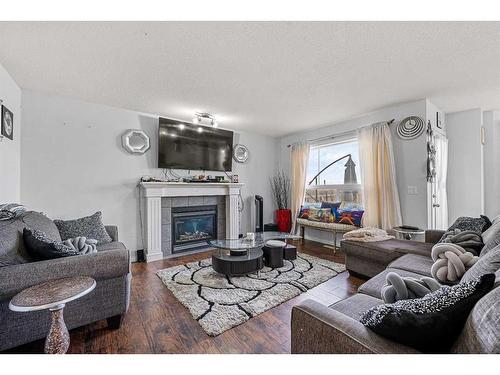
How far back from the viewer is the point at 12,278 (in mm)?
1220

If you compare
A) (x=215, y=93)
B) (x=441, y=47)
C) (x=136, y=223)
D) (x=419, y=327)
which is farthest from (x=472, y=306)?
(x=136, y=223)

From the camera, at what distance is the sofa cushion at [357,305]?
1.17m

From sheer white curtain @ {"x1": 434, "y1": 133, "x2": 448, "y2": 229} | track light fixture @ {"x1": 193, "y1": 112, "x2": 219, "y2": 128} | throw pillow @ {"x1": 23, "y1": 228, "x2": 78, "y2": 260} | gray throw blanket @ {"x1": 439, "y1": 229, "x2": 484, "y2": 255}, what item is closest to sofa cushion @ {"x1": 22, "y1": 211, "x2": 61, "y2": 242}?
throw pillow @ {"x1": 23, "y1": 228, "x2": 78, "y2": 260}

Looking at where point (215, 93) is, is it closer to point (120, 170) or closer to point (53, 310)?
point (120, 170)

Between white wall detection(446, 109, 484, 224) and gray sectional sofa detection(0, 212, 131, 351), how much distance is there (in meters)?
4.58

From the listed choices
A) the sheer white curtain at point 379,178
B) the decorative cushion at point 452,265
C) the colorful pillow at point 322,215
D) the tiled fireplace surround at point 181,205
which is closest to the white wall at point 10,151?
the tiled fireplace surround at point 181,205

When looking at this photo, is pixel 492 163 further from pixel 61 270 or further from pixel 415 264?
pixel 61 270

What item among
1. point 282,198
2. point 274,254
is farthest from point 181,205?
point 282,198

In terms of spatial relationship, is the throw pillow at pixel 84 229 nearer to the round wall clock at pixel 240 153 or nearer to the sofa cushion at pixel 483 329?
the round wall clock at pixel 240 153

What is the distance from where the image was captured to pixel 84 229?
7.82 ft

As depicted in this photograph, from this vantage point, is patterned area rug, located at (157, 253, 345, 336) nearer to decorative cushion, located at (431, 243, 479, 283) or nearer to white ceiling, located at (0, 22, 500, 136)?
decorative cushion, located at (431, 243, 479, 283)

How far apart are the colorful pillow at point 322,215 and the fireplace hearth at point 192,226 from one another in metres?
1.80

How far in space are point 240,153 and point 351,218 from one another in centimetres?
236
